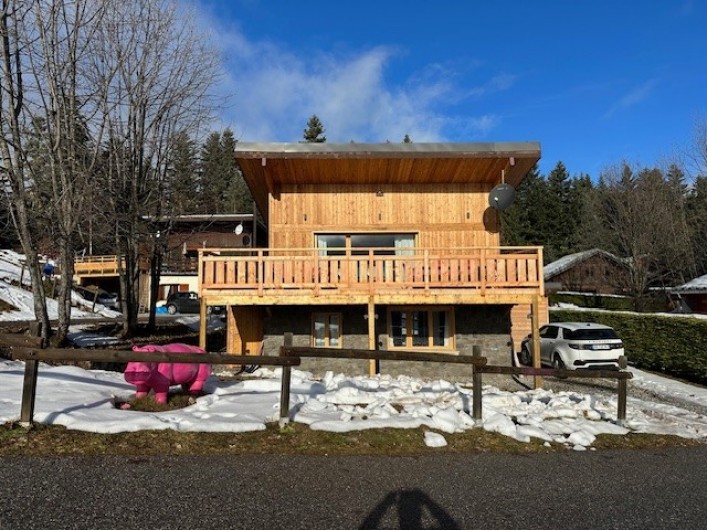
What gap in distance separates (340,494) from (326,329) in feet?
31.5

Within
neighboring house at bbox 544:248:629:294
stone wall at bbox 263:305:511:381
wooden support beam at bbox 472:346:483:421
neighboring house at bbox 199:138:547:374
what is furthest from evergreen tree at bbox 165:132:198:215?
neighboring house at bbox 544:248:629:294

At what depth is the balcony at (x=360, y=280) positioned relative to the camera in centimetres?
1238

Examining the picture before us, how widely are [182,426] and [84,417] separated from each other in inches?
43.1

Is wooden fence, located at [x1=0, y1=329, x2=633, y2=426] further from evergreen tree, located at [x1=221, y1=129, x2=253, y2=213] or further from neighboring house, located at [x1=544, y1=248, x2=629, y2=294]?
evergreen tree, located at [x1=221, y1=129, x2=253, y2=213]

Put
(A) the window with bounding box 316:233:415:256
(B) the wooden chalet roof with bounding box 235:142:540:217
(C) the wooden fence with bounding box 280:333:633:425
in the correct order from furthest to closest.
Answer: (A) the window with bounding box 316:233:415:256
(B) the wooden chalet roof with bounding box 235:142:540:217
(C) the wooden fence with bounding box 280:333:633:425

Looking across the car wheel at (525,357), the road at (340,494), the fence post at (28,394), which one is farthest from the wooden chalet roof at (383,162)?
the road at (340,494)

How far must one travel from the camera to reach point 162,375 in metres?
7.15

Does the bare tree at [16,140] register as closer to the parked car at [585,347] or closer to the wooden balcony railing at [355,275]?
the wooden balcony railing at [355,275]

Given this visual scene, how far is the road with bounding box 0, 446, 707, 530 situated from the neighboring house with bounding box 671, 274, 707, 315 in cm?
2527

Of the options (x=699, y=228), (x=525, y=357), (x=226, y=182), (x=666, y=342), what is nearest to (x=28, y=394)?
(x=525, y=357)

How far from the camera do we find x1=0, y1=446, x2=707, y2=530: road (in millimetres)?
3920

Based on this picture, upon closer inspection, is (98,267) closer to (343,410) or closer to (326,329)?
(326,329)

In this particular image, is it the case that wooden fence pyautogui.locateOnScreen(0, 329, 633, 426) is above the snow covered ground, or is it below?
above

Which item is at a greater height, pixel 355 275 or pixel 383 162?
pixel 383 162
